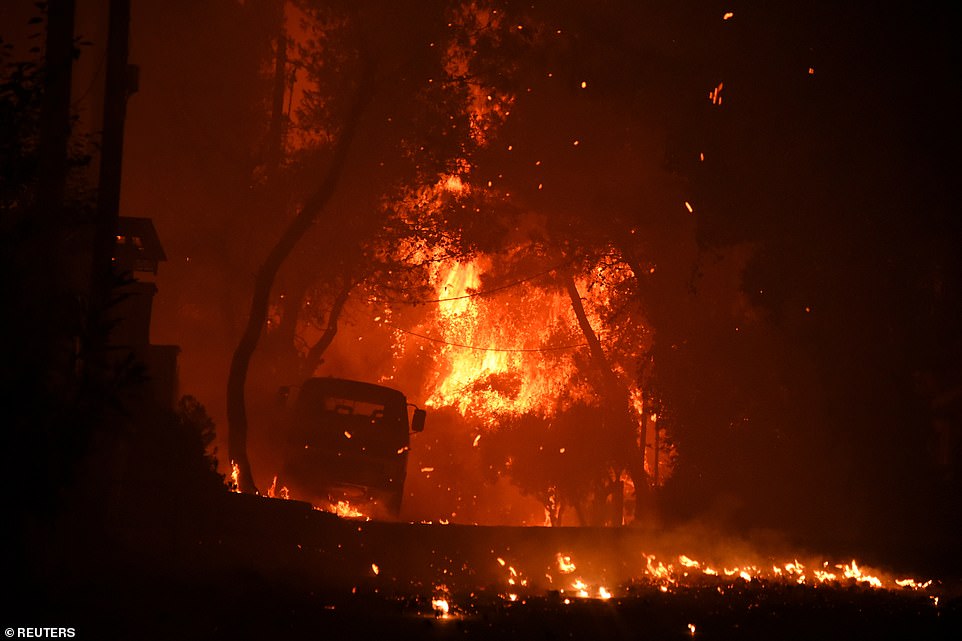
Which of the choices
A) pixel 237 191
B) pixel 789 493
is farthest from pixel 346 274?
pixel 789 493

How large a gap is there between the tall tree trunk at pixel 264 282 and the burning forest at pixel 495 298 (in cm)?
9

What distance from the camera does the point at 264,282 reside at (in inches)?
906

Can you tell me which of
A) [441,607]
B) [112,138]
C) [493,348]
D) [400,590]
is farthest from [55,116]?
[493,348]

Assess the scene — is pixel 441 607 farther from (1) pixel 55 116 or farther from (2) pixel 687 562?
(2) pixel 687 562

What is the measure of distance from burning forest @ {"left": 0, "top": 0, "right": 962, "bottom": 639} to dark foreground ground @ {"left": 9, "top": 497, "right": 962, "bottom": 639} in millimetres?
65

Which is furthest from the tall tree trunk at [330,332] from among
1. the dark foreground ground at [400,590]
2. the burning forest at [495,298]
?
the dark foreground ground at [400,590]

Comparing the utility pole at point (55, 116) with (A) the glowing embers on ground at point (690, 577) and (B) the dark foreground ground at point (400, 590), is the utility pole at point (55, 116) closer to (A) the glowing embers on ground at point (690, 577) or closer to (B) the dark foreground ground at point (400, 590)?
(B) the dark foreground ground at point (400, 590)

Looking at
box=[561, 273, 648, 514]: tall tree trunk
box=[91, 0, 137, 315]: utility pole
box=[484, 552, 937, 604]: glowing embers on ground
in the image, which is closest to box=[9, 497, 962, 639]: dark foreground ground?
box=[484, 552, 937, 604]: glowing embers on ground

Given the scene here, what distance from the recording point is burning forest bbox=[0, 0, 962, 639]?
10.0 meters

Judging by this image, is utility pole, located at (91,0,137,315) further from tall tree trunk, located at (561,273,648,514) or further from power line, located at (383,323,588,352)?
power line, located at (383,323,588,352)

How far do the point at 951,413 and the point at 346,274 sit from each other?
15.4m

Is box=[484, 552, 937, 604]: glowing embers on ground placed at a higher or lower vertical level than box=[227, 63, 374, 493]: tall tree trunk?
lower

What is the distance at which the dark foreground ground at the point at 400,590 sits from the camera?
29.1 ft

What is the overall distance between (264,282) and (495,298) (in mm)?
19151
